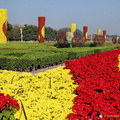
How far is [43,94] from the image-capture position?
3.90 m

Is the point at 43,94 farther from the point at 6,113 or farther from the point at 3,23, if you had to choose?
the point at 3,23

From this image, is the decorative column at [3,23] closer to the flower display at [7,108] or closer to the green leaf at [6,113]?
the flower display at [7,108]

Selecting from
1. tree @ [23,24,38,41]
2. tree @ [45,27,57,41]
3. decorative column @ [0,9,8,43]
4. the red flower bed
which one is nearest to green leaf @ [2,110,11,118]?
the red flower bed

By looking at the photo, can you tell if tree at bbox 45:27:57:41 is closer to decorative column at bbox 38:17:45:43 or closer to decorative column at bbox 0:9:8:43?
decorative column at bbox 38:17:45:43

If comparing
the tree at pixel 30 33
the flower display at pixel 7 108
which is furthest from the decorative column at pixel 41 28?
the flower display at pixel 7 108

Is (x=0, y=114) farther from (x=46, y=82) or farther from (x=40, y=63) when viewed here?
(x=40, y=63)

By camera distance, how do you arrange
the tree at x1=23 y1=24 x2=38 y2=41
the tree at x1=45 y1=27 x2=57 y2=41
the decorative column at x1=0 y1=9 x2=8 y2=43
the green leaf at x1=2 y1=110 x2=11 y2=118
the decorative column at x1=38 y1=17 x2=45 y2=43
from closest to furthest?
the green leaf at x1=2 y1=110 x2=11 y2=118 < the decorative column at x1=0 y1=9 x2=8 y2=43 < the decorative column at x1=38 y1=17 x2=45 y2=43 < the tree at x1=23 y1=24 x2=38 y2=41 < the tree at x1=45 y1=27 x2=57 y2=41

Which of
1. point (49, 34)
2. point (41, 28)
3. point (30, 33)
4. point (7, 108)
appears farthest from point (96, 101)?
point (49, 34)

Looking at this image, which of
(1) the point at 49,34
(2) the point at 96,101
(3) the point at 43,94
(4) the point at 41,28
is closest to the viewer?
(2) the point at 96,101

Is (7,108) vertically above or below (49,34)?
below

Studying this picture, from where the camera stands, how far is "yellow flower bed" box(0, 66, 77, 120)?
307cm

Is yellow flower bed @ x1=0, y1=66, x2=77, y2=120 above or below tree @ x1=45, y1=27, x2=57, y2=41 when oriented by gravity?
below

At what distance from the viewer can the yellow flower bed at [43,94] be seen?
121 inches

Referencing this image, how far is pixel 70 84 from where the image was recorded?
4586mm
